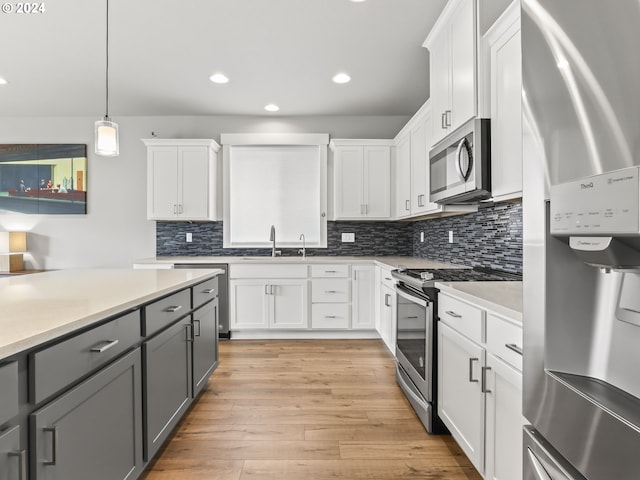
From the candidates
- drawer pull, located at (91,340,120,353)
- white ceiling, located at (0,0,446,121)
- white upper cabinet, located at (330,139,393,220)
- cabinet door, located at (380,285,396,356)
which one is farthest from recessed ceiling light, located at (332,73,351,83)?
drawer pull, located at (91,340,120,353)

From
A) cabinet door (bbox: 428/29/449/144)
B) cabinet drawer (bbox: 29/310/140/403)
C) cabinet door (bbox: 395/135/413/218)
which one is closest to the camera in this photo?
cabinet drawer (bbox: 29/310/140/403)

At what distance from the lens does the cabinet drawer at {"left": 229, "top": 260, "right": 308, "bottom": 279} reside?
4094mm

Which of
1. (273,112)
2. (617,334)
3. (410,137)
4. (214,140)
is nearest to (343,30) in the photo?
(410,137)

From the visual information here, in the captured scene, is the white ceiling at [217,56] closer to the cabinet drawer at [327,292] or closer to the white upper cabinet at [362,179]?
the white upper cabinet at [362,179]

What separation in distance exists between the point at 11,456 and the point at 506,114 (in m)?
2.17

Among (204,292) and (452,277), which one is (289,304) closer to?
(204,292)

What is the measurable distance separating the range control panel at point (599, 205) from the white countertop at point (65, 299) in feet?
3.96

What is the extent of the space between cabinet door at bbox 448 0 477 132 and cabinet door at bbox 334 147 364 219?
199 cm

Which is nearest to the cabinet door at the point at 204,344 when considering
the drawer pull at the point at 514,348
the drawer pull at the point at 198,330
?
the drawer pull at the point at 198,330

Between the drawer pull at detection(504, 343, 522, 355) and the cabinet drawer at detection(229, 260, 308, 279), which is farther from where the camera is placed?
the cabinet drawer at detection(229, 260, 308, 279)

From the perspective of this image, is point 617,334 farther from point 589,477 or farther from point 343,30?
point 343,30

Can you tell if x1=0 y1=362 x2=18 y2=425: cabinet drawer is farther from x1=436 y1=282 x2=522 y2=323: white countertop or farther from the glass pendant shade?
the glass pendant shade

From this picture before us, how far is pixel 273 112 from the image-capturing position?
4543 millimetres

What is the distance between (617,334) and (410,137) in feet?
10.4
